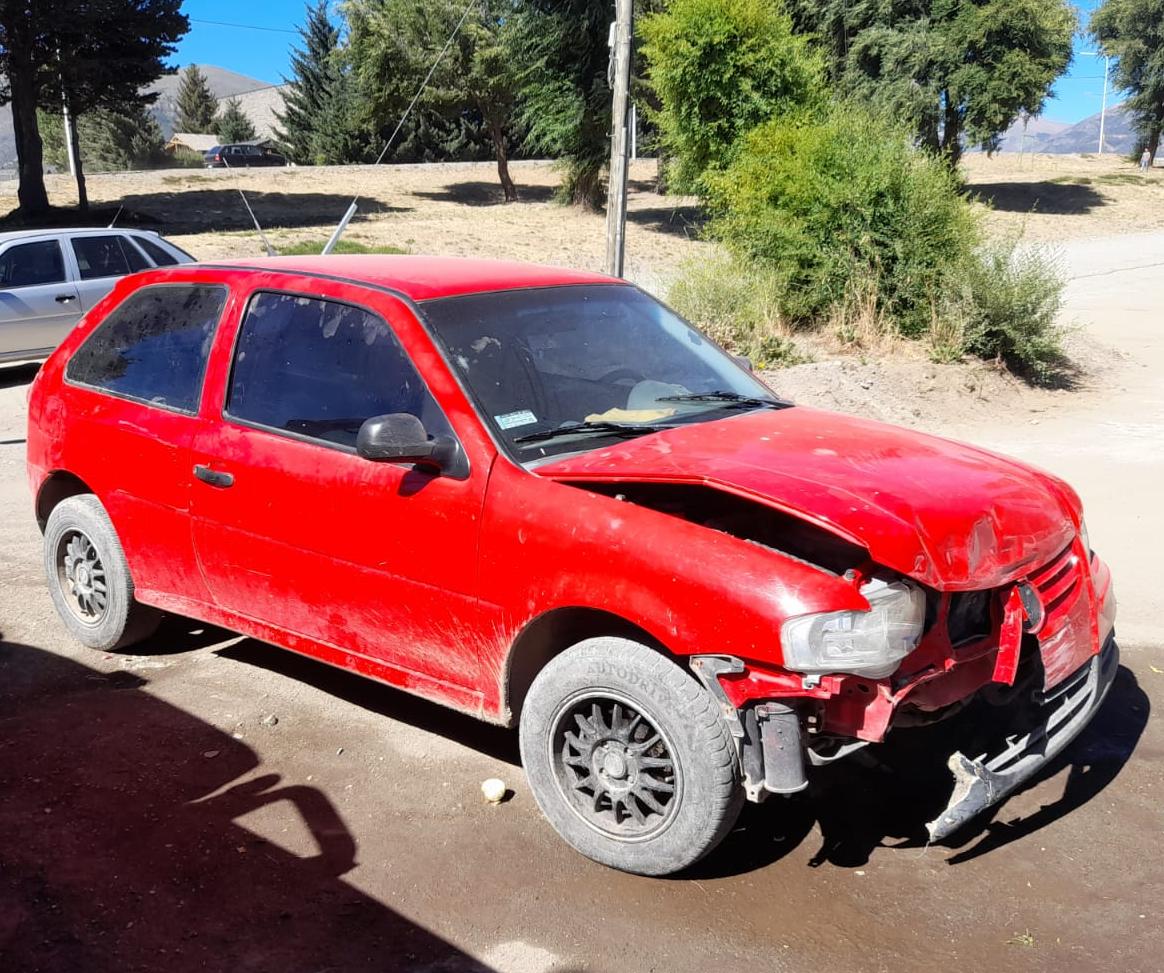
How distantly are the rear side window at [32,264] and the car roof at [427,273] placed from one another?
9.57 metres

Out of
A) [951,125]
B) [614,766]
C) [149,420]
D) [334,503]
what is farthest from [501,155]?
[614,766]

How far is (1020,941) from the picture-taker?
11.0ft

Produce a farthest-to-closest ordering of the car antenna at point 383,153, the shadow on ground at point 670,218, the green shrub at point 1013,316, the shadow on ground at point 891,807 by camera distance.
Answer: the shadow on ground at point 670,218 < the green shrub at point 1013,316 < the car antenna at point 383,153 < the shadow on ground at point 891,807

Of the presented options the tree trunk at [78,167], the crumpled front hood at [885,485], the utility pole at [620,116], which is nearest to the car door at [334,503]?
the crumpled front hood at [885,485]

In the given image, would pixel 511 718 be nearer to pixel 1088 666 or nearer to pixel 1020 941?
pixel 1020 941

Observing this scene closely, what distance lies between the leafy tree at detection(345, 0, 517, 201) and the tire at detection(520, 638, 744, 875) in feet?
132

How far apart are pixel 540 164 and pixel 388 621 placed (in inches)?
2231

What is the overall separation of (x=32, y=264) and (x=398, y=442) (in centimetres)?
1139

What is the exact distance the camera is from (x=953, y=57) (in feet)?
131

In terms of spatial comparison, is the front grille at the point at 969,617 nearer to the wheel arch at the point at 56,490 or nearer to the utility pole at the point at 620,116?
the wheel arch at the point at 56,490

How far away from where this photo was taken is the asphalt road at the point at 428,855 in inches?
131

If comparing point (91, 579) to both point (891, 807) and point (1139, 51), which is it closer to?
point (891, 807)

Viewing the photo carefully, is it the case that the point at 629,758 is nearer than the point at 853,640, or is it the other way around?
the point at 853,640

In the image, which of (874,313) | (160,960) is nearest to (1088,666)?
(160,960)
